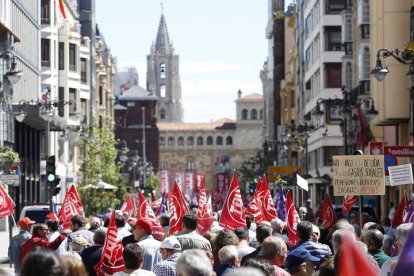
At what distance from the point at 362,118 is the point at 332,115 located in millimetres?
30705

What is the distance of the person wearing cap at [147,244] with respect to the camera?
15.4 meters

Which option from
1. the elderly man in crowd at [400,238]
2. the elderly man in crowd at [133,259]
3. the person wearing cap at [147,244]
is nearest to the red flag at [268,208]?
the person wearing cap at [147,244]

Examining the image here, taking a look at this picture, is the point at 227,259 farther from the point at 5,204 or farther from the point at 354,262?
the point at 5,204

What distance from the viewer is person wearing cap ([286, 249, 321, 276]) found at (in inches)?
499

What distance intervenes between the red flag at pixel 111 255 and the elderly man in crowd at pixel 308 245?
169 centimetres

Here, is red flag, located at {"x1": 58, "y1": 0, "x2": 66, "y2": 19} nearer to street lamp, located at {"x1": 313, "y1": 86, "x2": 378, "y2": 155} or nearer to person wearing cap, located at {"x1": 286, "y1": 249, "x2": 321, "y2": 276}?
street lamp, located at {"x1": 313, "y1": 86, "x2": 378, "y2": 155}

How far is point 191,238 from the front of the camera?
15625 millimetres

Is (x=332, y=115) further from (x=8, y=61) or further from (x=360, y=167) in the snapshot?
(x=360, y=167)

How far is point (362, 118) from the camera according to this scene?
51594mm

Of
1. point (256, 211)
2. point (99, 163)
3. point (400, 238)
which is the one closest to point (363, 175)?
point (256, 211)

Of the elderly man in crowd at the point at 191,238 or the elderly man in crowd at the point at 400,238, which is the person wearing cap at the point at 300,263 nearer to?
the elderly man in crowd at the point at 400,238

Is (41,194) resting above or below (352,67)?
below

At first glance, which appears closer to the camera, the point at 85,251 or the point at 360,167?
the point at 85,251

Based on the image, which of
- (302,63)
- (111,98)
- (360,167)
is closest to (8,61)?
(360,167)
